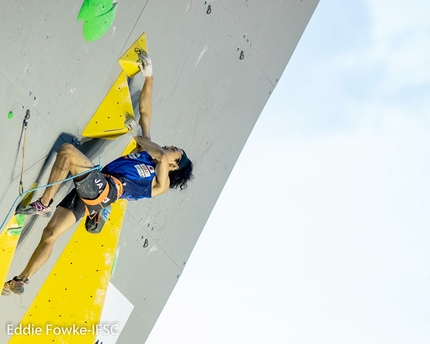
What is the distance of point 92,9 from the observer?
3.29 m

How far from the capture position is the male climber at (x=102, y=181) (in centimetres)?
316

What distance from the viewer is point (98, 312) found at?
3.94 meters

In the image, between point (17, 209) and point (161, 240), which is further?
point (161, 240)

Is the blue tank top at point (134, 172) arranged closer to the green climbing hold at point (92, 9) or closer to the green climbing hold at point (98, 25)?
the green climbing hold at point (98, 25)

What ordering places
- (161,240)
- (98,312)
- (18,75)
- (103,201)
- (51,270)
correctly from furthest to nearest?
1. (161,240)
2. (98,312)
3. (51,270)
4. (103,201)
5. (18,75)

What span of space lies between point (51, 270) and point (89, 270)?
0.23 metres

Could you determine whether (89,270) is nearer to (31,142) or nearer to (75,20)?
(31,142)

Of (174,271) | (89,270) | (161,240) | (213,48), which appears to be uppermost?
(213,48)

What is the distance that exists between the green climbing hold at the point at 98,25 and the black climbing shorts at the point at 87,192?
68 cm

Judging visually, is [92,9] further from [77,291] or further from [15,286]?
[77,291]

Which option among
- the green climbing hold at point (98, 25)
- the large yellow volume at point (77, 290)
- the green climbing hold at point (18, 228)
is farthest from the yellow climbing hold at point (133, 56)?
the green climbing hold at point (18, 228)

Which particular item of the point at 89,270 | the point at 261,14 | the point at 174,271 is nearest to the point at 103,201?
the point at 89,270

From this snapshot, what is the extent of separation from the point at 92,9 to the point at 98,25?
91 mm

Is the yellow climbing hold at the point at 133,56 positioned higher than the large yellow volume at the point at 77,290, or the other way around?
the yellow climbing hold at the point at 133,56
